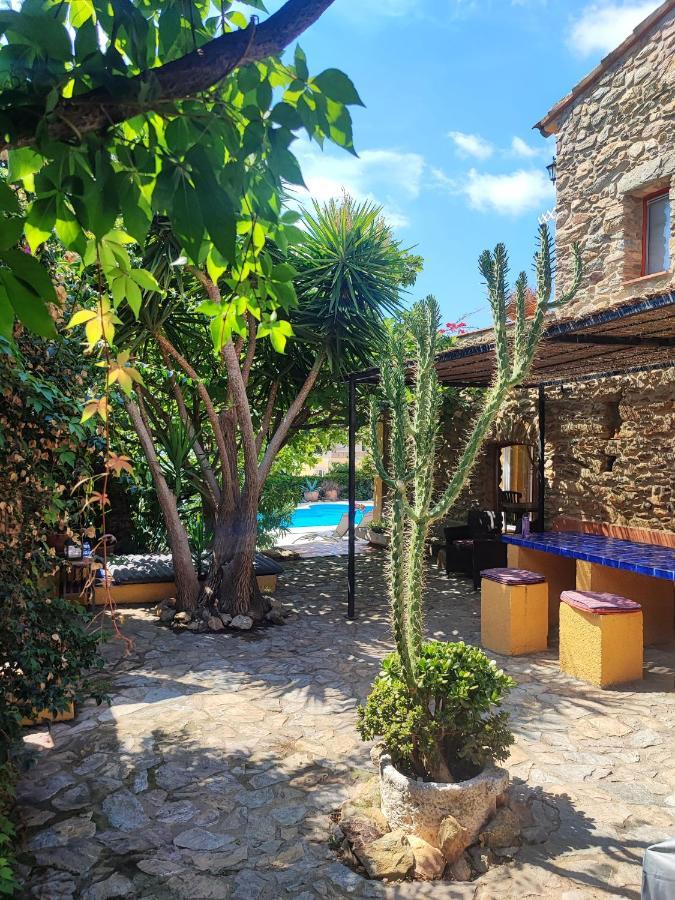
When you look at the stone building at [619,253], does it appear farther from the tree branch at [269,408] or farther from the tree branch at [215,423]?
the tree branch at [215,423]

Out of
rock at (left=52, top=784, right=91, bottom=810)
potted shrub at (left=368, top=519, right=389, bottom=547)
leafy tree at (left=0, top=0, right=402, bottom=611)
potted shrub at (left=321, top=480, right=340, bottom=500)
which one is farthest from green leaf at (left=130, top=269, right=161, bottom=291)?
potted shrub at (left=321, top=480, right=340, bottom=500)

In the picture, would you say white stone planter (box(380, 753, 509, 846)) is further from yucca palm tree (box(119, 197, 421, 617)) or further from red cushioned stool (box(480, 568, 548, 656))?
yucca palm tree (box(119, 197, 421, 617))

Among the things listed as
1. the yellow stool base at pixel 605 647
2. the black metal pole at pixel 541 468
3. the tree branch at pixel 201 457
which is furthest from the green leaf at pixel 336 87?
the black metal pole at pixel 541 468

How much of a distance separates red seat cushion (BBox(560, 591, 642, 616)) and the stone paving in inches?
25.5

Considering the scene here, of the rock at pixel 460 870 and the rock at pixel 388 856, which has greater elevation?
the rock at pixel 388 856

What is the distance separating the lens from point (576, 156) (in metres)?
8.72

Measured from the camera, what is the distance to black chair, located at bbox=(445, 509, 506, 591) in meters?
8.91

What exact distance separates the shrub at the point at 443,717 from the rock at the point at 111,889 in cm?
126

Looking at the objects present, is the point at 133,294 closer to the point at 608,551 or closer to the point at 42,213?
the point at 42,213

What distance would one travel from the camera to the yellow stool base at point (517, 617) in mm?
5957

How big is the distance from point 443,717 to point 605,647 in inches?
103

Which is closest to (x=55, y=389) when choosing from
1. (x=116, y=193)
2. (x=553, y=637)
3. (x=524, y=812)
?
(x=116, y=193)

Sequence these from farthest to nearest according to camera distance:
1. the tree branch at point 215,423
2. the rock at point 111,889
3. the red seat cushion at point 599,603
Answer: the tree branch at point 215,423, the red seat cushion at point 599,603, the rock at point 111,889

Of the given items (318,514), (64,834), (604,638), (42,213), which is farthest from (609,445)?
(318,514)
